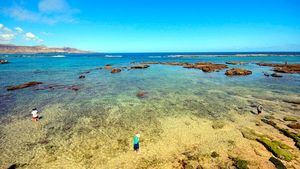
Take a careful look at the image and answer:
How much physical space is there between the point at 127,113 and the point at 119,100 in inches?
259

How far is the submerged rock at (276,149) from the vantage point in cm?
1544

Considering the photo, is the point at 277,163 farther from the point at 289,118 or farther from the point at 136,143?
the point at 289,118

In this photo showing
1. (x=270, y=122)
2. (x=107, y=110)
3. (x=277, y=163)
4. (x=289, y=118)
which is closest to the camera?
(x=277, y=163)

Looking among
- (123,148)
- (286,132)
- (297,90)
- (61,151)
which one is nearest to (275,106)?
(286,132)

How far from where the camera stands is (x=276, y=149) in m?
16.3

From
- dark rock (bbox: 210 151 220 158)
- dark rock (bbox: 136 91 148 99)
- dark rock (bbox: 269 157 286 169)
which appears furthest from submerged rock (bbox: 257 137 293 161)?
dark rock (bbox: 136 91 148 99)

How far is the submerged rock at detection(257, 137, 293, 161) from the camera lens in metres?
15.4

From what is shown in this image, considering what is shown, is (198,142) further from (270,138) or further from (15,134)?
(15,134)

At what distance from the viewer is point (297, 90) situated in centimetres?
3778

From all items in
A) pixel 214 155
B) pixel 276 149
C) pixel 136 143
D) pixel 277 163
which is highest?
pixel 136 143

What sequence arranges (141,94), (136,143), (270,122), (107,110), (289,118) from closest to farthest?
1. (136,143)
2. (270,122)
3. (289,118)
4. (107,110)
5. (141,94)

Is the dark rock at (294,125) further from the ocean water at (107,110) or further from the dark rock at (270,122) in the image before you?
the ocean water at (107,110)

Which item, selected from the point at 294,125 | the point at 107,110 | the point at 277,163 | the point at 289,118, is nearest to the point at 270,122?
the point at 294,125

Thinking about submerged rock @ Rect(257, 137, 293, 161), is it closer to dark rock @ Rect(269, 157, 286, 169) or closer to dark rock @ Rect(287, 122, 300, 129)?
dark rock @ Rect(269, 157, 286, 169)
